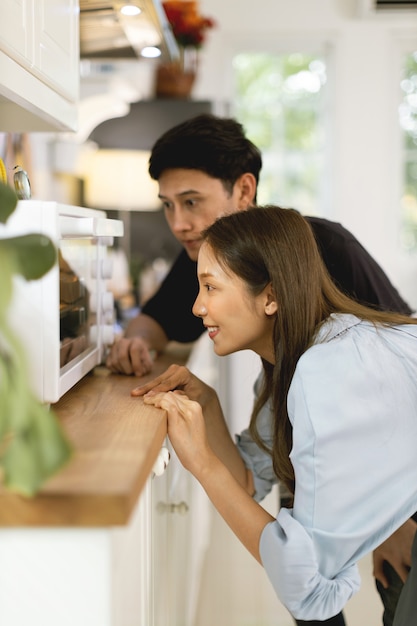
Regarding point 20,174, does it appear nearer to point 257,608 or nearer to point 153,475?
point 153,475

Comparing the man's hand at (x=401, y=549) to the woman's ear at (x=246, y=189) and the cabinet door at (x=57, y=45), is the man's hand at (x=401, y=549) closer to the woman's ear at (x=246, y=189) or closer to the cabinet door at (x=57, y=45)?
the woman's ear at (x=246, y=189)

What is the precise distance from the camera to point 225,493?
1.18 m

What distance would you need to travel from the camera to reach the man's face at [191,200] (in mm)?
1904

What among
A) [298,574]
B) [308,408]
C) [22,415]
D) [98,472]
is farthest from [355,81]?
[22,415]

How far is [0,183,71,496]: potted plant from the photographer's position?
64cm

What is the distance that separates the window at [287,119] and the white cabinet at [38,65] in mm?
3373

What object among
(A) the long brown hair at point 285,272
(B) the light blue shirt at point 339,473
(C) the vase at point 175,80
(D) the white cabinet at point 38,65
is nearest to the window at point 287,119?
(C) the vase at point 175,80

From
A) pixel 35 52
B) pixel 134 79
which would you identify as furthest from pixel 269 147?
pixel 35 52

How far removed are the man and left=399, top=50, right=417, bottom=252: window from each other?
299cm

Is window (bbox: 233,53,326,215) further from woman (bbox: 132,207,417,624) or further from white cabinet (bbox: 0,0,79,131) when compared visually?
woman (bbox: 132,207,417,624)

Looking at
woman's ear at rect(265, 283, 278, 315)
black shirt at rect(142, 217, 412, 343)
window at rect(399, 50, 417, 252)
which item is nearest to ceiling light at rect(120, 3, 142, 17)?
black shirt at rect(142, 217, 412, 343)

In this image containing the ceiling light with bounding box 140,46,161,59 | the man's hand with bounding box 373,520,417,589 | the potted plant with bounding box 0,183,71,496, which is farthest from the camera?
the ceiling light with bounding box 140,46,161,59

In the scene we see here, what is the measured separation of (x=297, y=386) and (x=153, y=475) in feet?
0.84

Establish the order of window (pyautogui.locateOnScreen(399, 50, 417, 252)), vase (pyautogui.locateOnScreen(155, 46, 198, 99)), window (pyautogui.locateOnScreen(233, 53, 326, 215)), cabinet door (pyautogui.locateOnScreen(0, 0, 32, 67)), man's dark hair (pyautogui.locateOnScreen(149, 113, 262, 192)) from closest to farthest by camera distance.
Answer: cabinet door (pyautogui.locateOnScreen(0, 0, 32, 67)) → man's dark hair (pyautogui.locateOnScreen(149, 113, 262, 192)) → vase (pyautogui.locateOnScreen(155, 46, 198, 99)) → window (pyautogui.locateOnScreen(399, 50, 417, 252)) → window (pyautogui.locateOnScreen(233, 53, 326, 215))
